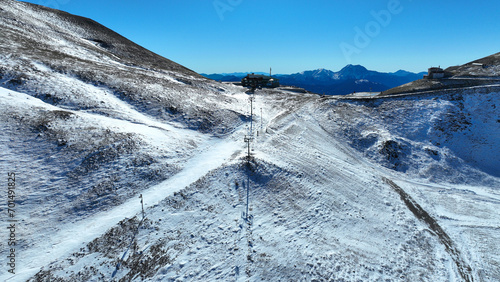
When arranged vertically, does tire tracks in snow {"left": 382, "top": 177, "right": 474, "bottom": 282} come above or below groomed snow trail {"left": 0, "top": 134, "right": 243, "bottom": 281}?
below

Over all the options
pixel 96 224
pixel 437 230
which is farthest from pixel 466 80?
pixel 96 224

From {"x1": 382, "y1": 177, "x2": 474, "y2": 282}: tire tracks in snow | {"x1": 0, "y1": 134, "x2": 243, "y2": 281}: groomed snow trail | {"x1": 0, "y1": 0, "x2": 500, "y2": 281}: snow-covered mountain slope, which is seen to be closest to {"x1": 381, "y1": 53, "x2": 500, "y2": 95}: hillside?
{"x1": 0, "y1": 0, "x2": 500, "y2": 281}: snow-covered mountain slope

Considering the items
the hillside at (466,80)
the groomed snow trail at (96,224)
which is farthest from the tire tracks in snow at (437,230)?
the hillside at (466,80)

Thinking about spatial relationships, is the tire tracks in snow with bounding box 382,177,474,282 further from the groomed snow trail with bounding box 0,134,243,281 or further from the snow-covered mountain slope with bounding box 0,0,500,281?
the groomed snow trail with bounding box 0,134,243,281

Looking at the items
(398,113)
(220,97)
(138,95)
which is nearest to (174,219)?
(138,95)

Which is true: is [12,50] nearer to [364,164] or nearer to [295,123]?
[295,123]

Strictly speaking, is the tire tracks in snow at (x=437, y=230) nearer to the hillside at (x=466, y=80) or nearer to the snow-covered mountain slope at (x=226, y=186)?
the snow-covered mountain slope at (x=226, y=186)

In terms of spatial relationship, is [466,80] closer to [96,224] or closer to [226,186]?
[226,186]
